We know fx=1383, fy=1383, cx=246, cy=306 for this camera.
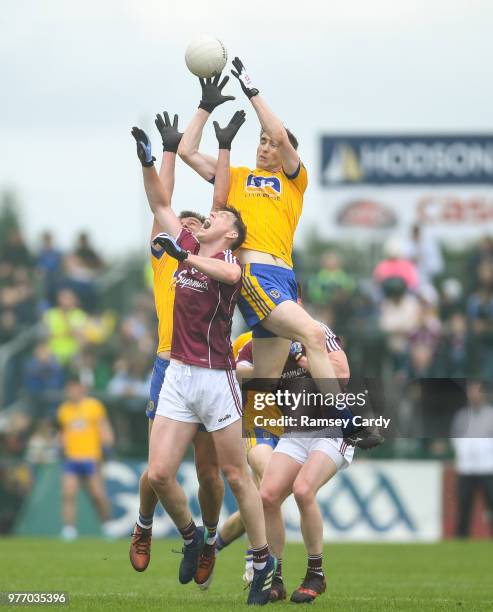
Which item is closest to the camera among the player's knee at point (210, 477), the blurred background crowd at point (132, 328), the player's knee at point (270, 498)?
the player's knee at point (210, 477)

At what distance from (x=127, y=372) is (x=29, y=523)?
117 inches

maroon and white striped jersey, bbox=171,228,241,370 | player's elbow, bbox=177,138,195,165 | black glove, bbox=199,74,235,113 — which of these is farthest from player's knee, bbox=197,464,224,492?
black glove, bbox=199,74,235,113

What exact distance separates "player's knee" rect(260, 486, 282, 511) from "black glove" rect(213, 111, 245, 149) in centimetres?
286

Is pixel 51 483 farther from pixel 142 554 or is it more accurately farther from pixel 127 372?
pixel 142 554

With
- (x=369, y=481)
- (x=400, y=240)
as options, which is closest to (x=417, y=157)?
(x=400, y=240)

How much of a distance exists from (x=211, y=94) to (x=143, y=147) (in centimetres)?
96

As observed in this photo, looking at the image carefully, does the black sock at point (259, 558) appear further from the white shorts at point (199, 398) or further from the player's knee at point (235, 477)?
the white shorts at point (199, 398)

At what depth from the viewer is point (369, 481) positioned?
862 inches

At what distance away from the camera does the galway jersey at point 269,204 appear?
11469mm

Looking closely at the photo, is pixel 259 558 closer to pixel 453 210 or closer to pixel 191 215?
pixel 191 215

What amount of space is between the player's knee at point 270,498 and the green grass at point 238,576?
2.56 ft

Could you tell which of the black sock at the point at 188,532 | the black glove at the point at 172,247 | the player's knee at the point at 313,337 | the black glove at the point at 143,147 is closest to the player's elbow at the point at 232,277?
the black glove at the point at 172,247

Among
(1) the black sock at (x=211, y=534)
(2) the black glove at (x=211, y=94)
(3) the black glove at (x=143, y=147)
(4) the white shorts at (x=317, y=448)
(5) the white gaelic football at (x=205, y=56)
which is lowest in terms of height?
(1) the black sock at (x=211, y=534)

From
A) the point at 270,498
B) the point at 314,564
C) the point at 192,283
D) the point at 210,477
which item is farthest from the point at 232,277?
the point at 314,564
